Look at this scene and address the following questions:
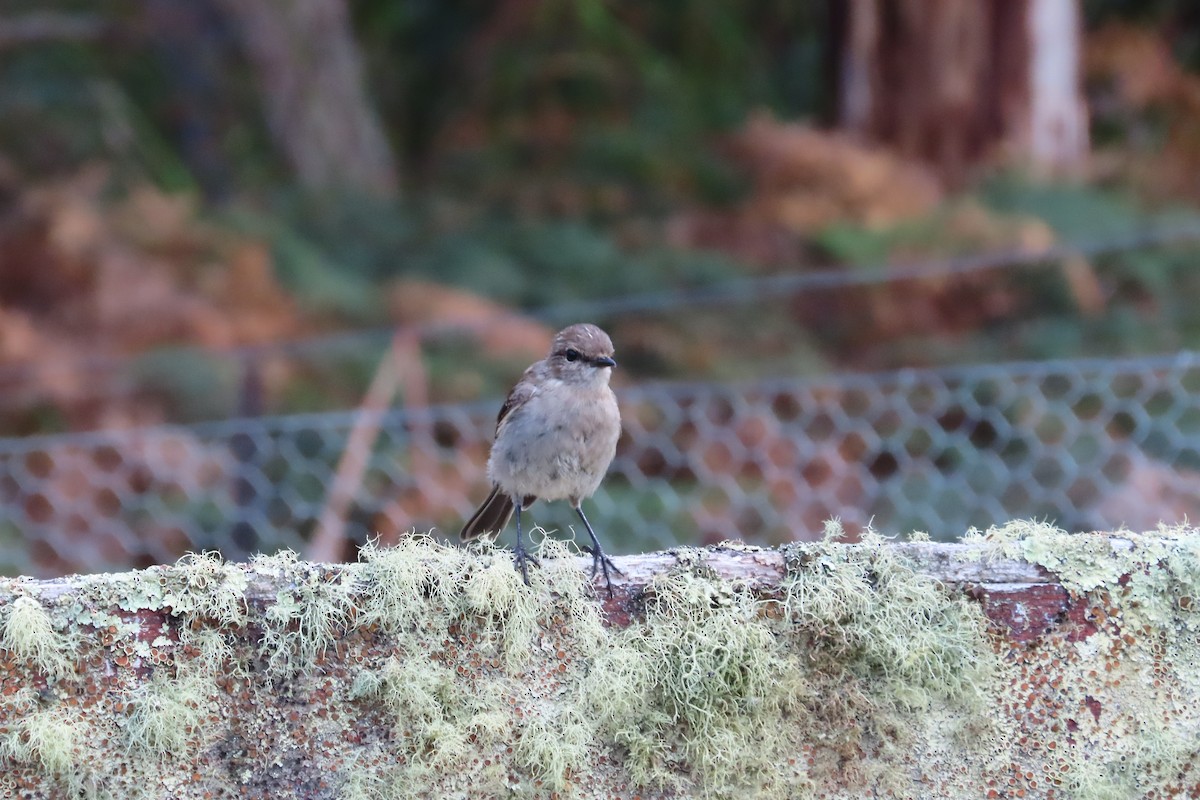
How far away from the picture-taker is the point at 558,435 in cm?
296

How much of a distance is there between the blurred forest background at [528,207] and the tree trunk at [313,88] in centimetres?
2

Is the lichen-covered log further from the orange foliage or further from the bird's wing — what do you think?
the orange foliage

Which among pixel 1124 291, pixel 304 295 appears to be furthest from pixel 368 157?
pixel 1124 291

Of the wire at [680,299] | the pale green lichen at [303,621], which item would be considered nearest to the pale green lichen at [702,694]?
the pale green lichen at [303,621]

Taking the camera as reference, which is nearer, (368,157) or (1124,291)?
(1124,291)

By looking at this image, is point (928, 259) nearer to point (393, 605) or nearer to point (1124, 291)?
point (1124, 291)

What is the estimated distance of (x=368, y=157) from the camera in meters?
7.18

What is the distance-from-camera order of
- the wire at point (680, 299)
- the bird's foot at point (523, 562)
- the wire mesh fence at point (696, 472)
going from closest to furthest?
the bird's foot at point (523, 562)
the wire at point (680, 299)
the wire mesh fence at point (696, 472)

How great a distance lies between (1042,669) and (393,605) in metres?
0.77

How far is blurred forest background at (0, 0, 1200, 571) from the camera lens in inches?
208

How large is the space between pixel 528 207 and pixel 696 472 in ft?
6.37

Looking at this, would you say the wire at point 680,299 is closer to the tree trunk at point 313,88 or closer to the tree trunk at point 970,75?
the tree trunk at point 970,75

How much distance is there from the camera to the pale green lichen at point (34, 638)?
1356mm

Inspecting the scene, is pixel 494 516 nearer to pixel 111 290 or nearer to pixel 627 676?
pixel 627 676
